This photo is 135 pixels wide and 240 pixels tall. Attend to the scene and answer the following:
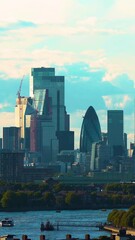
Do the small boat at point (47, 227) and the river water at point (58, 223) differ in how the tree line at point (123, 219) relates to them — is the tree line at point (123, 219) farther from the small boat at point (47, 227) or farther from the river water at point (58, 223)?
the small boat at point (47, 227)

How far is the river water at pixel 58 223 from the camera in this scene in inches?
5188

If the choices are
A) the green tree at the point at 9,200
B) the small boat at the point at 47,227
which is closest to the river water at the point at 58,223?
the small boat at the point at 47,227

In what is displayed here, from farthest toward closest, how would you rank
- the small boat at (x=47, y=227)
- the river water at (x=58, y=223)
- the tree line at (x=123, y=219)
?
the small boat at (x=47, y=227)
the tree line at (x=123, y=219)
the river water at (x=58, y=223)

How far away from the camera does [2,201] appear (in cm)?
19775

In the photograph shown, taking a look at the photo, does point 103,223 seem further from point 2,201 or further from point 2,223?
point 2,201

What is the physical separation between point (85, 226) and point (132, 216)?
6.58 meters

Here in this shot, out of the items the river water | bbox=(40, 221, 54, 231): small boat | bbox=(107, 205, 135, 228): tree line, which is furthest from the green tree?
bbox=(40, 221, 54, 231): small boat

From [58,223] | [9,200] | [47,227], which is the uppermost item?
[9,200]

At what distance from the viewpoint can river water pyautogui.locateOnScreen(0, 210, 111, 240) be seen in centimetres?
13179

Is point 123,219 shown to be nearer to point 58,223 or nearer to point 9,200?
point 58,223

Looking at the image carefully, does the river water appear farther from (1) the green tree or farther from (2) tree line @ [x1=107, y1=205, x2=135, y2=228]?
(1) the green tree

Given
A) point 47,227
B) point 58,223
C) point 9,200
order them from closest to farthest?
point 47,227 → point 58,223 → point 9,200

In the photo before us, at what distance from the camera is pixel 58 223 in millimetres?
149625

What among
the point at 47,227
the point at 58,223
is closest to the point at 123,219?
the point at 47,227
